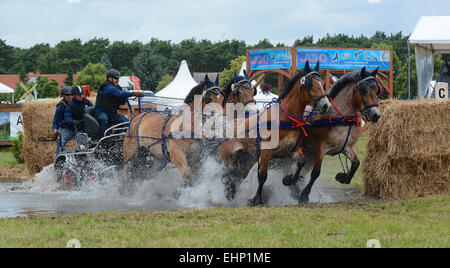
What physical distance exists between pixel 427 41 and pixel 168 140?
391 inches

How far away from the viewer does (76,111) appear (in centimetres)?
1151

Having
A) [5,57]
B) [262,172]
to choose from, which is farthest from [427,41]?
[5,57]

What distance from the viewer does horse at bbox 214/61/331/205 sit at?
26.2 feet

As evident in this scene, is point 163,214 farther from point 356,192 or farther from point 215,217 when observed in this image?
point 356,192

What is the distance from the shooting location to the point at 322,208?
25.8ft

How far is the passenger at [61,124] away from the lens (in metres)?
11.5

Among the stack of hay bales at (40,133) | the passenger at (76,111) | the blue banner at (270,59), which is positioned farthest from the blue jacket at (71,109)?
the blue banner at (270,59)

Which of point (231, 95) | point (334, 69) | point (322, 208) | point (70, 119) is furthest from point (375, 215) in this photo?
point (334, 69)

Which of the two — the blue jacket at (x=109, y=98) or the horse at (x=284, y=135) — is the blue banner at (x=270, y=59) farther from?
the horse at (x=284, y=135)

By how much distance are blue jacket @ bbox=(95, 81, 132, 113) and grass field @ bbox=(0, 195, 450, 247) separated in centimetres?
365

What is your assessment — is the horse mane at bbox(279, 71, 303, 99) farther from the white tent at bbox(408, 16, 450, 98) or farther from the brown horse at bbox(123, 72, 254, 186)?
the white tent at bbox(408, 16, 450, 98)

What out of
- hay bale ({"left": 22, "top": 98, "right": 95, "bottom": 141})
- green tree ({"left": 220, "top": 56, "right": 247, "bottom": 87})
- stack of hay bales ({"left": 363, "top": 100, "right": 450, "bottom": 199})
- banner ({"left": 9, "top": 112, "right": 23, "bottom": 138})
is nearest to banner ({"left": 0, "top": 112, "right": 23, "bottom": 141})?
banner ({"left": 9, "top": 112, "right": 23, "bottom": 138})

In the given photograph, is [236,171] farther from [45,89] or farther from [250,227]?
[45,89]
